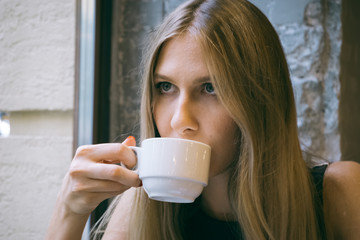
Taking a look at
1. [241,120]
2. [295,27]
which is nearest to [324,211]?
[241,120]

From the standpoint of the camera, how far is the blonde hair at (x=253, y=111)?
947 mm

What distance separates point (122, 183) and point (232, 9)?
0.57 meters

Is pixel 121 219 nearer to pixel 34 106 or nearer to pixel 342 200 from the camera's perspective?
pixel 34 106

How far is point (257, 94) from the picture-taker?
0.98 meters

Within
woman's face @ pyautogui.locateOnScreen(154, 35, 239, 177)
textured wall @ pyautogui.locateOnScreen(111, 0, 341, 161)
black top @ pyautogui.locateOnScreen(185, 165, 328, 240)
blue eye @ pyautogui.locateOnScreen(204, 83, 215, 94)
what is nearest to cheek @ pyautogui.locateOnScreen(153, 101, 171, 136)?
woman's face @ pyautogui.locateOnScreen(154, 35, 239, 177)

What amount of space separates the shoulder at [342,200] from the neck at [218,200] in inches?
11.4

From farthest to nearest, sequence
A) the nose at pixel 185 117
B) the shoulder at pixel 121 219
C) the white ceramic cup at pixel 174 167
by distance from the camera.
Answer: the shoulder at pixel 121 219 < the nose at pixel 185 117 < the white ceramic cup at pixel 174 167

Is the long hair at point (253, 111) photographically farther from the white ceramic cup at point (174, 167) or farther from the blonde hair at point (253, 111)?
the white ceramic cup at point (174, 167)

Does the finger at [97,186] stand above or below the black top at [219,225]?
above

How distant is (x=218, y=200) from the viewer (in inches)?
46.9

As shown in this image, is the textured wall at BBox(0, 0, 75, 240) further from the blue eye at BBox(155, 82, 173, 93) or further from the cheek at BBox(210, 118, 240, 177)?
the cheek at BBox(210, 118, 240, 177)

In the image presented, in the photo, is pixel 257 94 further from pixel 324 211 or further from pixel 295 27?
pixel 295 27

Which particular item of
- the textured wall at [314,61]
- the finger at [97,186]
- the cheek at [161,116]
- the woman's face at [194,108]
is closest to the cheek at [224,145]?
the woman's face at [194,108]

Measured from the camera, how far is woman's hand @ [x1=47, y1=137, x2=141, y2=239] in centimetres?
79
